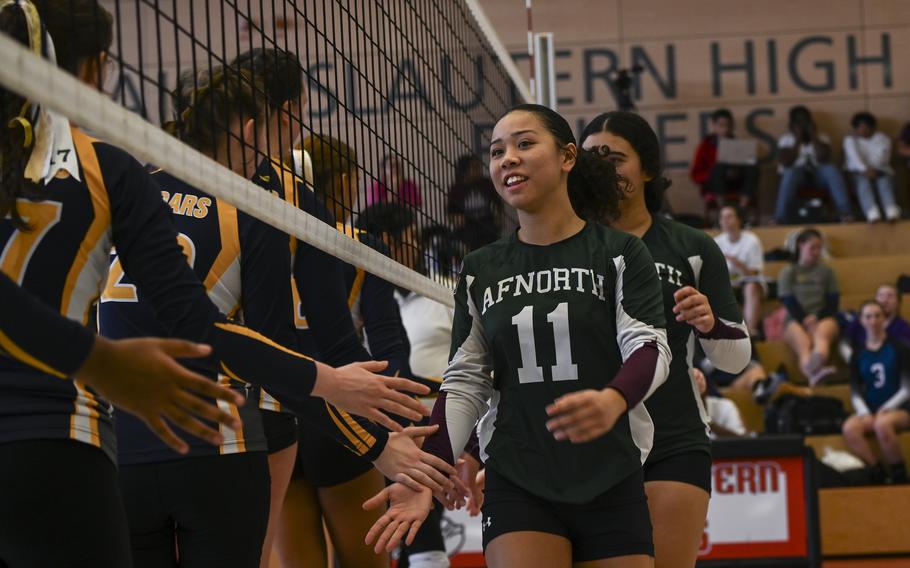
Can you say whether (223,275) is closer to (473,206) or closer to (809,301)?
(473,206)

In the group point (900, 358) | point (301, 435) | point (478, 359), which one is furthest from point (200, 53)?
point (478, 359)

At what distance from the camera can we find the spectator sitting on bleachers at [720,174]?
45.2ft

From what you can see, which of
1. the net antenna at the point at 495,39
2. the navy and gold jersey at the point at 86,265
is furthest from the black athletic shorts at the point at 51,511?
the net antenna at the point at 495,39

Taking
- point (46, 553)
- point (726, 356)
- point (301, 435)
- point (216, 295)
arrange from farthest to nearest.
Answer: point (301, 435), point (726, 356), point (216, 295), point (46, 553)

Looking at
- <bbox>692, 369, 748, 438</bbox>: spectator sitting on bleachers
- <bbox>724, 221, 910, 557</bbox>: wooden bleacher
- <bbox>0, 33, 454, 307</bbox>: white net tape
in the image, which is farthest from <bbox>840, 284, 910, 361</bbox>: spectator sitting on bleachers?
<bbox>0, 33, 454, 307</bbox>: white net tape

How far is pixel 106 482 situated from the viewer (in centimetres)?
212

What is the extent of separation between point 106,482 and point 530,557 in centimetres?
111

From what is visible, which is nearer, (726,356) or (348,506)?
(726,356)

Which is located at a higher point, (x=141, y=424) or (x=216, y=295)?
(x=216, y=295)

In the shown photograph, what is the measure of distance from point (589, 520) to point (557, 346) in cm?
43

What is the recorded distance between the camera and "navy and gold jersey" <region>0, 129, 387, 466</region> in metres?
2.05

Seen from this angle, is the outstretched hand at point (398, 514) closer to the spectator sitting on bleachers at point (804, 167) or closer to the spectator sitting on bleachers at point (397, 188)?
the spectator sitting on bleachers at point (397, 188)

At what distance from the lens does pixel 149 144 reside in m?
2.21

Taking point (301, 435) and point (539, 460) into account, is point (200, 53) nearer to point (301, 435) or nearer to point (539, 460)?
point (301, 435)
